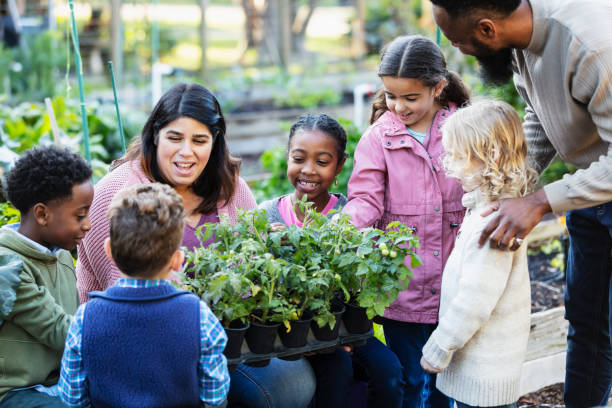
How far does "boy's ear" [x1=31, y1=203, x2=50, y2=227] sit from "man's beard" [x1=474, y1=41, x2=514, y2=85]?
1.48m

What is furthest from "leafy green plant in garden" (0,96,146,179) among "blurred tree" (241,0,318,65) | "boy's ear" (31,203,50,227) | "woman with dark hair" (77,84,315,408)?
"blurred tree" (241,0,318,65)

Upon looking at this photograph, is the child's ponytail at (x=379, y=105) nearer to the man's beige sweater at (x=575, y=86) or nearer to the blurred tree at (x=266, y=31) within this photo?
the man's beige sweater at (x=575, y=86)

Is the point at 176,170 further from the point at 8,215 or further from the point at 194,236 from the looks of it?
the point at 8,215

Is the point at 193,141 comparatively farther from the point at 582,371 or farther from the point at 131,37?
the point at 131,37

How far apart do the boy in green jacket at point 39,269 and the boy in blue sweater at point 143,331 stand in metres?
0.27

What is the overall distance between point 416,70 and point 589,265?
0.98 meters

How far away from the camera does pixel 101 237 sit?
2.58 meters

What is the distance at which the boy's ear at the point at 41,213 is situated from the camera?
2207mm

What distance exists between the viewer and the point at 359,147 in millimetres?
2799

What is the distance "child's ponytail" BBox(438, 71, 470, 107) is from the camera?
2885 millimetres

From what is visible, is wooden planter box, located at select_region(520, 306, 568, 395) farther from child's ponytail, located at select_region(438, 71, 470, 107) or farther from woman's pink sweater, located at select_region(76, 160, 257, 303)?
woman's pink sweater, located at select_region(76, 160, 257, 303)

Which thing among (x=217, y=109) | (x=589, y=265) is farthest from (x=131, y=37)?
(x=589, y=265)

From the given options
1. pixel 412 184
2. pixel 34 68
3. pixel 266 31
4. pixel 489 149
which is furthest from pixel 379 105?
pixel 266 31

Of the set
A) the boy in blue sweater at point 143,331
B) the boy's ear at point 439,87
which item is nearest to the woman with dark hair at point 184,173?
the boy in blue sweater at point 143,331
